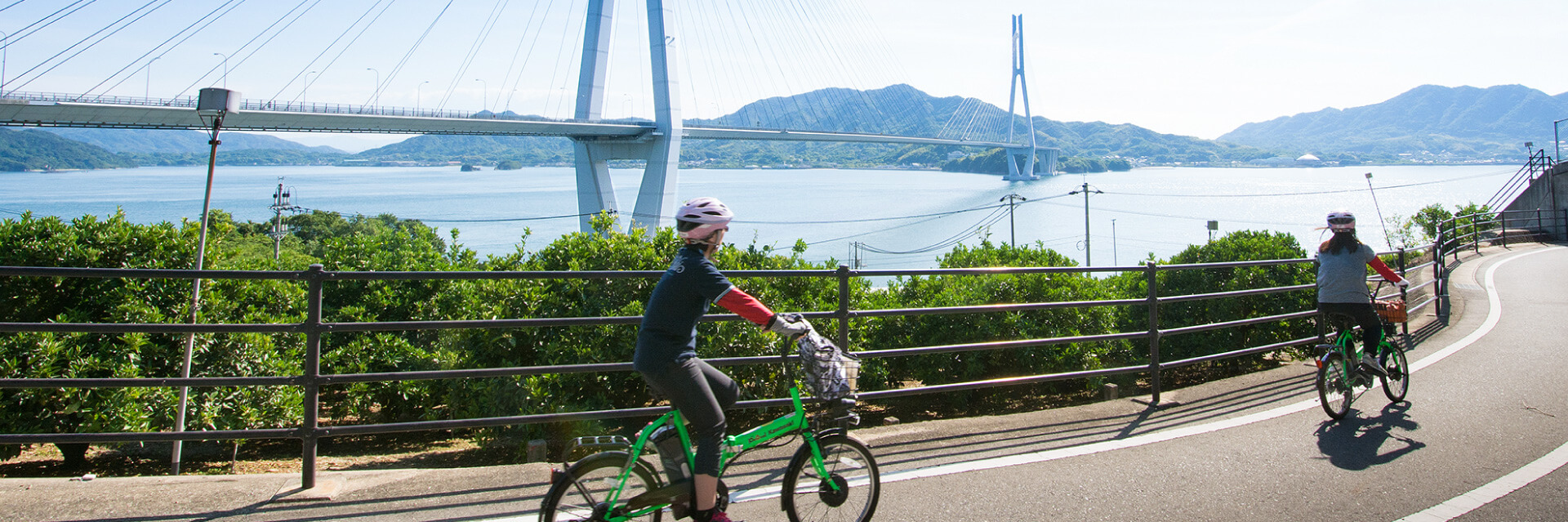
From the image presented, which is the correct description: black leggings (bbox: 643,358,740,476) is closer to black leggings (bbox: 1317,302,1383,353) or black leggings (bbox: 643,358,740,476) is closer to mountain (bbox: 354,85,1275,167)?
black leggings (bbox: 1317,302,1383,353)

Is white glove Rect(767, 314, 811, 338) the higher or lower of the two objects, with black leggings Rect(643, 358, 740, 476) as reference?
higher

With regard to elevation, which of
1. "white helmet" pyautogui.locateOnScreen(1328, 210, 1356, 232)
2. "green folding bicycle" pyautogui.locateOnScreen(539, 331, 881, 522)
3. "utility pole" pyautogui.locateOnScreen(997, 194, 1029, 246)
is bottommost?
"green folding bicycle" pyautogui.locateOnScreen(539, 331, 881, 522)

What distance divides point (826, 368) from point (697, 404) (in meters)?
0.47

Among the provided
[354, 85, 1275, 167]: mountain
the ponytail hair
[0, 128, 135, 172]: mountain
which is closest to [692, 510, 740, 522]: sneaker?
the ponytail hair

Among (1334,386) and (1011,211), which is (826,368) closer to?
(1334,386)

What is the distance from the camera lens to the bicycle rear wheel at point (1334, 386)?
5.11 m

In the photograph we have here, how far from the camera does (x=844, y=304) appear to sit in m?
4.59

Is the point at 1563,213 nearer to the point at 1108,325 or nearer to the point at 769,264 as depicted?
the point at 1108,325

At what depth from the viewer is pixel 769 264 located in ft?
26.1

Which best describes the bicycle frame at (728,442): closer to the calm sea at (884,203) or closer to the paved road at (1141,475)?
the paved road at (1141,475)

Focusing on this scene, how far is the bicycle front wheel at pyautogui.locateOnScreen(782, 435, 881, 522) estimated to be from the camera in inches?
130

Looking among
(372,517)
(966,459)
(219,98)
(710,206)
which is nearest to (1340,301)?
(966,459)

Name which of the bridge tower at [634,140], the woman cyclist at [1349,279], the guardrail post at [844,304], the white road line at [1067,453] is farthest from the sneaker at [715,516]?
the bridge tower at [634,140]

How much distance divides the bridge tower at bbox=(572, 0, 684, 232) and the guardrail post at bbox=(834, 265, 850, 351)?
33851 mm
